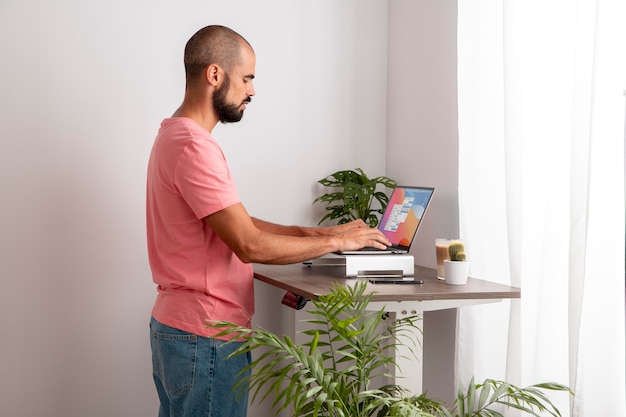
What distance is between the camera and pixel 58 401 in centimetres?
301

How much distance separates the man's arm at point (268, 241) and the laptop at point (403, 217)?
0.70ft

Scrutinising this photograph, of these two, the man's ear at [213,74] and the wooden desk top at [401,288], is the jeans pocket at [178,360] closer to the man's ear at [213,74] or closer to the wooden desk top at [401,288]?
the wooden desk top at [401,288]

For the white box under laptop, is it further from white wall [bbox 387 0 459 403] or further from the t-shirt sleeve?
the t-shirt sleeve

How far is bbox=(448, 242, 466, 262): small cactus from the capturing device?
2.43 meters

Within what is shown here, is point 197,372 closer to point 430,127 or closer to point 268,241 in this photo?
point 268,241

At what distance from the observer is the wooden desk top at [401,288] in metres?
2.19

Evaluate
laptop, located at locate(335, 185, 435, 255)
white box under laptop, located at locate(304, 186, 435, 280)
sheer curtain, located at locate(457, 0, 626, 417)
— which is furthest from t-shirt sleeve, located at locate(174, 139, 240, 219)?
sheer curtain, located at locate(457, 0, 626, 417)

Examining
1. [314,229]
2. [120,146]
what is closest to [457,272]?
[314,229]

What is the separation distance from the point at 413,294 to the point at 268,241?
0.43 metres

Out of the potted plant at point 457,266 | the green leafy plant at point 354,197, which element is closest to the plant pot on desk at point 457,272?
the potted plant at point 457,266

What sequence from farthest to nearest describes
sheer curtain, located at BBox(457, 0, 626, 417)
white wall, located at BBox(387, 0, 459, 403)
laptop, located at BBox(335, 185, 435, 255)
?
white wall, located at BBox(387, 0, 459, 403)
laptop, located at BBox(335, 185, 435, 255)
sheer curtain, located at BBox(457, 0, 626, 417)

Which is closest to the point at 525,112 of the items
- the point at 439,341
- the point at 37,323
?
the point at 439,341

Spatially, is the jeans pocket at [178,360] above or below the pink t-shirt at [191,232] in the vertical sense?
below

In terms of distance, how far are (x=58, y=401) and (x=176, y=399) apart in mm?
1050
